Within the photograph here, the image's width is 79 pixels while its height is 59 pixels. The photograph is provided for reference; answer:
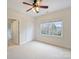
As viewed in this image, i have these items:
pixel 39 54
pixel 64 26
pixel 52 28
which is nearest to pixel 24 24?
pixel 52 28

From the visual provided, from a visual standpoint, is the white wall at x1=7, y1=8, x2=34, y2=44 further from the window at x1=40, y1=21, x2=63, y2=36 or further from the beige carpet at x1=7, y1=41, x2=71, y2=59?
the beige carpet at x1=7, y1=41, x2=71, y2=59

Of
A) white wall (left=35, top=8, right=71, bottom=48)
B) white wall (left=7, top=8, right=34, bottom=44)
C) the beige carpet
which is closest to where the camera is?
the beige carpet

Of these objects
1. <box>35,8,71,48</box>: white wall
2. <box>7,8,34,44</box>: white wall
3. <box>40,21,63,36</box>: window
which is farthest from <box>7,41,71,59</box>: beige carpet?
<box>7,8,34,44</box>: white wall

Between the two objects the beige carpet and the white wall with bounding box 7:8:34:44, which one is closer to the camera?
the beige carpet

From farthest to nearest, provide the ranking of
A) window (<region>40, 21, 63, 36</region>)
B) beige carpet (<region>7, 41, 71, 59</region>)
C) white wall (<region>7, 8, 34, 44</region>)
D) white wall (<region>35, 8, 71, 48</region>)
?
white wall (<region>7, 8, 34, 44</region>) → window (<region>40, 21, 63, 36</region>) → white wall (<region>35, 8, 71, 48</region>) → beige carpet (<region>7, 41, 71, 59</region>)

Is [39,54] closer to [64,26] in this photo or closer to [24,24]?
[64,26]

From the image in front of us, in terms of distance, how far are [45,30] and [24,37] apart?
1.82m

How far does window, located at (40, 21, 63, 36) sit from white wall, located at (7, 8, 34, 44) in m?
1.08

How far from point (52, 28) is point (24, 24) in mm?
2255

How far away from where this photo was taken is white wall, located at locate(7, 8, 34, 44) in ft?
23.0

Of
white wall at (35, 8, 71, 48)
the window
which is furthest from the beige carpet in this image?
the window

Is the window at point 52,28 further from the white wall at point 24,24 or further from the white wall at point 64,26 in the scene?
the white wall at point 24,24

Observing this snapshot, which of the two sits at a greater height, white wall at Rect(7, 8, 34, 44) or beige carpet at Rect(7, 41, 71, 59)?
white wall at Rect(7, 8, 34, 44)
